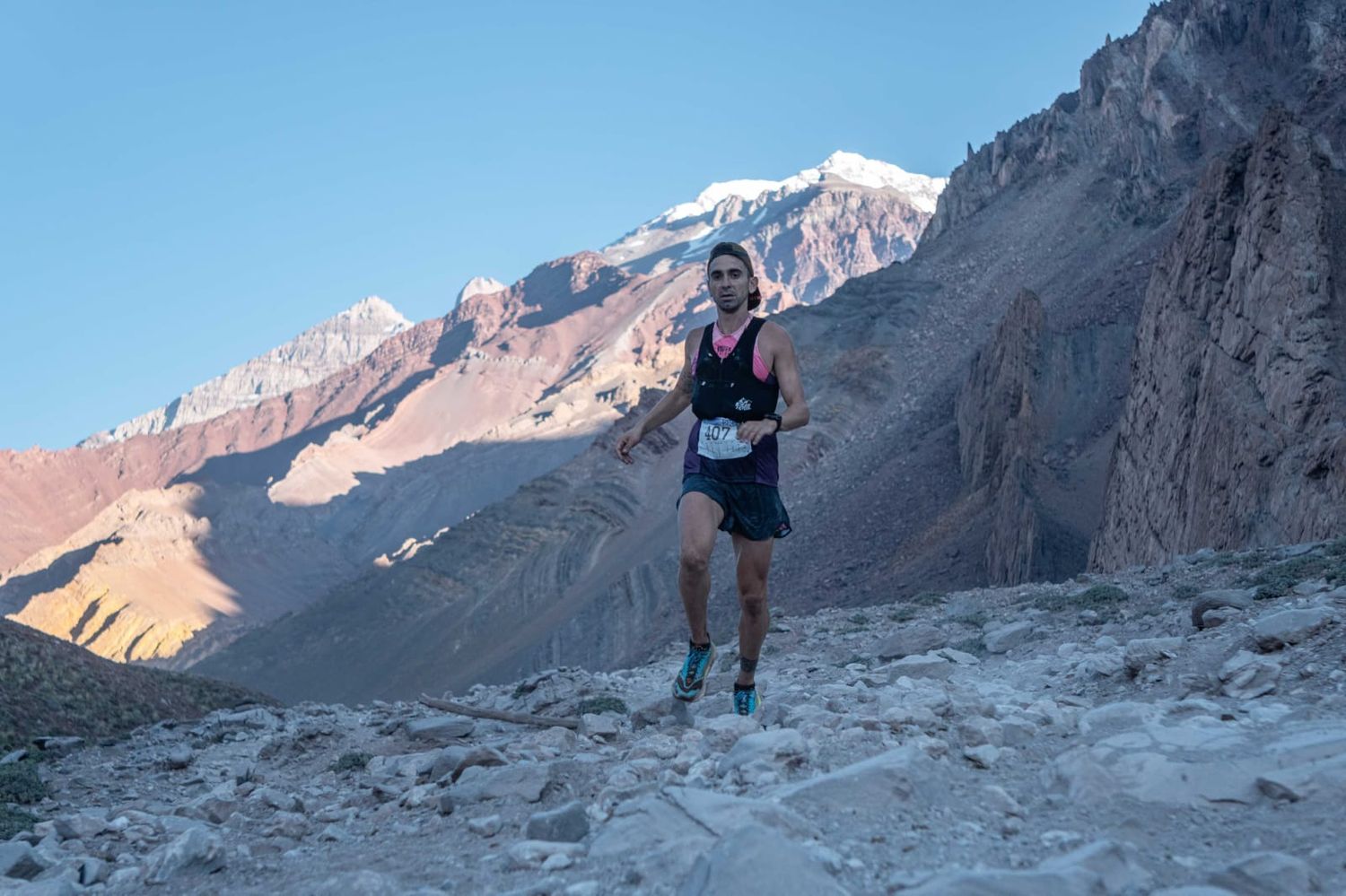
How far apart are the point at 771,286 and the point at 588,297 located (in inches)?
1112

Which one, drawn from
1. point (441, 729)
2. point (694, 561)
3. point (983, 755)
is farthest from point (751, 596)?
point (441, 729)

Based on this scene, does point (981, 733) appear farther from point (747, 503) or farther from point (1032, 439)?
point (1032, 439)

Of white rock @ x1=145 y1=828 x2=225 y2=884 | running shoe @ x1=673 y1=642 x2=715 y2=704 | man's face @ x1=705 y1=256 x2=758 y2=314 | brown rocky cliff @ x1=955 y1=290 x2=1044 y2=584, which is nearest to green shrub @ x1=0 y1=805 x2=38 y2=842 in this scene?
white rock @ x1=145 y1=828 x2=225 y2=884

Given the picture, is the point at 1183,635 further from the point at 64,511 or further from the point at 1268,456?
the point at 64,511

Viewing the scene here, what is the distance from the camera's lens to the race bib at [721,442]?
6.34m

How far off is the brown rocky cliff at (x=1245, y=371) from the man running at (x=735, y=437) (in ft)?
29.3

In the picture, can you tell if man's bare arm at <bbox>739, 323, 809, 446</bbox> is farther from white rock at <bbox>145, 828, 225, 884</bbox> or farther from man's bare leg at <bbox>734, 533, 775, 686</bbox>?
white rock at <bbox>145, 828, 225, 884</bbox>

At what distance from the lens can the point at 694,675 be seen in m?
6.81

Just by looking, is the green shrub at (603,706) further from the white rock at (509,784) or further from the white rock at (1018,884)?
the white rock at (1018,884)

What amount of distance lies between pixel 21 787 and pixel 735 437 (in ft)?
18.1

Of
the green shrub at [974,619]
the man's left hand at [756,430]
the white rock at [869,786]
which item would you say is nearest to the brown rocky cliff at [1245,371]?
the green shrub at [974,619]

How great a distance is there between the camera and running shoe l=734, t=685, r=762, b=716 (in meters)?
6.90

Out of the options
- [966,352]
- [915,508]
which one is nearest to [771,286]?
[966,352]

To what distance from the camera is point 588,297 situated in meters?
148
